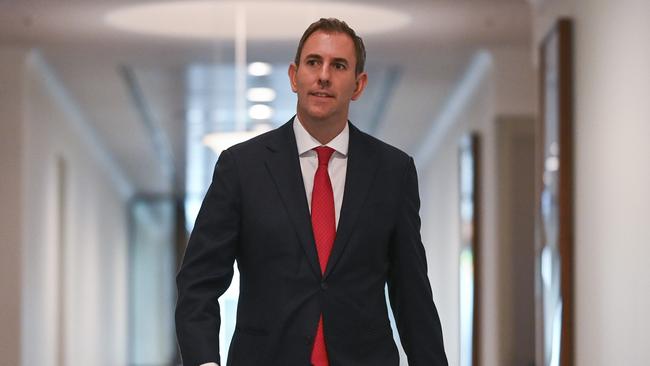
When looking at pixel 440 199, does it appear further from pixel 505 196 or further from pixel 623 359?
pixel 623 359

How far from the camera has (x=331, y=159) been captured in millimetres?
2867

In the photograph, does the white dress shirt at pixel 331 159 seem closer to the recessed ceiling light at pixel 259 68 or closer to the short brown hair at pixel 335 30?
the short brown hair at pixel 335 30

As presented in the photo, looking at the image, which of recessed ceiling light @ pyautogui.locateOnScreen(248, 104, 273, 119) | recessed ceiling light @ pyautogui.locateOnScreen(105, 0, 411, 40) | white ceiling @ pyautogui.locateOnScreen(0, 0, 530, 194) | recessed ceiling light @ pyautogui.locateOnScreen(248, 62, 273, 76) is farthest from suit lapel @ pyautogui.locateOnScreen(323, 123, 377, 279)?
recessed ceiling light @ pyautogui.locateOnScreen(248, 104, 273, 119)

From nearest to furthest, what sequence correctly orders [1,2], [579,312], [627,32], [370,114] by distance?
[627,32] → [579,312] → [1,2] → [370,114]

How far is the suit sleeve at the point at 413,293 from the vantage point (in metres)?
2.83

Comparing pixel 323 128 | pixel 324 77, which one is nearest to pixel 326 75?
pixel 324 77

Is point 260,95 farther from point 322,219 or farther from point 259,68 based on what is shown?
point 322,219

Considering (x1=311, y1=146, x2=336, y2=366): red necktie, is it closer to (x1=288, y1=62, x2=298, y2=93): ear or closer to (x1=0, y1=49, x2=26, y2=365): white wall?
(x1=288, y1=62, x2=298, y2=93): ear

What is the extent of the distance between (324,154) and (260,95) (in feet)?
29.2

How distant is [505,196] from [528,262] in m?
0.51

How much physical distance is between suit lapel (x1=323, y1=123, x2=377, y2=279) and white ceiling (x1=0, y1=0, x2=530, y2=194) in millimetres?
5761

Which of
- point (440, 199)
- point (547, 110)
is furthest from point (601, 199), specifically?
point (440, 199)

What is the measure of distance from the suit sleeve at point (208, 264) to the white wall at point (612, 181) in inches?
88.5

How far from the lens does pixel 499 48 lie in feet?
33.1
